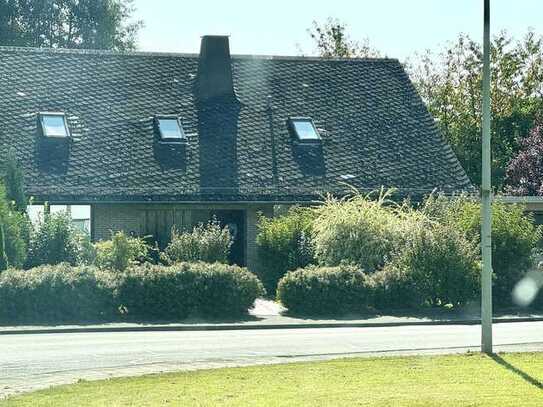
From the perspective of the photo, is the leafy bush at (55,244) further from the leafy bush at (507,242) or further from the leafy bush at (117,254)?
the leafy bush at (507,242)

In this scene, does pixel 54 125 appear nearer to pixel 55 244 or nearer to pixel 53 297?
pixel 55 244

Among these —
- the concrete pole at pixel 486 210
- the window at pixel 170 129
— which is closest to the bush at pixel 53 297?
the concrete pole at pixel 486 210

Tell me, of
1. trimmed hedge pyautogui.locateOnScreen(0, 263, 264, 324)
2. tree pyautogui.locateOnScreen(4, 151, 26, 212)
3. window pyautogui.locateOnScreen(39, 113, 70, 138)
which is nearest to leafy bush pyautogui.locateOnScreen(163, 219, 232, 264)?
tree pyautogui.locateOnScreen(4, 151, 26, 212)

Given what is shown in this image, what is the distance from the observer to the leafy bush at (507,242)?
30.0 m

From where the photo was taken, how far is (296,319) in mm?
26672

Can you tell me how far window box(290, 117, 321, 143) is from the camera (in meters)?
38.3

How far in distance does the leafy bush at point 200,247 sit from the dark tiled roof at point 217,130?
3016mm

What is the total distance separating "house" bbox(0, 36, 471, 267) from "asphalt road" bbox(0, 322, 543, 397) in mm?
11220

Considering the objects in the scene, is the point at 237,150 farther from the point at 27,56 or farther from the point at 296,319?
the point at 296,319

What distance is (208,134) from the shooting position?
37.8m

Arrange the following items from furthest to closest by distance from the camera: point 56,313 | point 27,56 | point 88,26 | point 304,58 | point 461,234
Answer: point 88,26 < point 304,58 < point 27,56 < point 461,234 < point 56,313

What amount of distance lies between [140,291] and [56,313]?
1834 millimetres

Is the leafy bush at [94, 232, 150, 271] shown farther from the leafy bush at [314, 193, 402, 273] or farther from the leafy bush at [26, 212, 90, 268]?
the leafy bush at [314, 193, 402, 273]

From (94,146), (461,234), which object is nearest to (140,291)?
(461,234)
